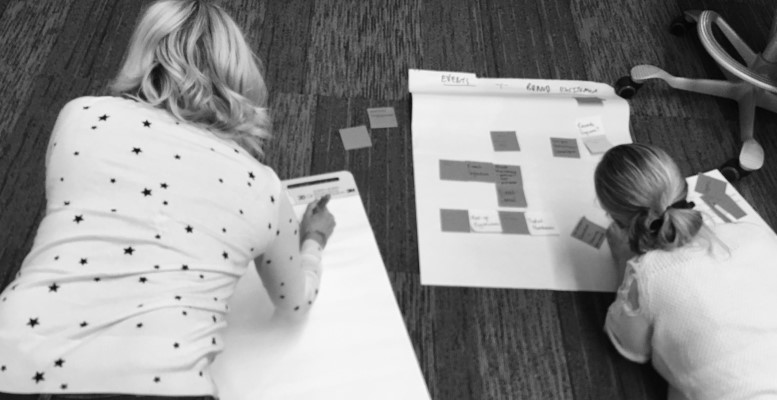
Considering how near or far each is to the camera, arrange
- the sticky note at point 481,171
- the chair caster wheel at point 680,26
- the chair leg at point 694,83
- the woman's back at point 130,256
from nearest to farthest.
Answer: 1. the woman's back at point 130,256
2. the sticky note at point 481,171
3. the chair leg at point 694,83
4. the chair caster wheel at point 680,26

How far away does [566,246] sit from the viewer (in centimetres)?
153

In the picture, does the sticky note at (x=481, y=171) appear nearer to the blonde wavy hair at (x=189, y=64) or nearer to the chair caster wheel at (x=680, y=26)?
the blonde wavy hair at (x=189, y=64)

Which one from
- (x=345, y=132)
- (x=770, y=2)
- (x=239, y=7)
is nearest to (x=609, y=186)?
(x=345, y=132)

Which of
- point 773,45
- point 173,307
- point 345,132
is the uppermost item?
A: point 173,307

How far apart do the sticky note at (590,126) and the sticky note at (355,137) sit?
1.83 feet

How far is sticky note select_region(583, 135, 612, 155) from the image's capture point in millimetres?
1723

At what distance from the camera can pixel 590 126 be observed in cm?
178

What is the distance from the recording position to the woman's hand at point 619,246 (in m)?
1.39

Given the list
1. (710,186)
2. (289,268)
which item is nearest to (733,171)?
(710,186)

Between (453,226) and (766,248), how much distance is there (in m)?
0.62

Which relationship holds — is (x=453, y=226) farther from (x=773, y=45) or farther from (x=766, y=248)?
(x=773, y=45)

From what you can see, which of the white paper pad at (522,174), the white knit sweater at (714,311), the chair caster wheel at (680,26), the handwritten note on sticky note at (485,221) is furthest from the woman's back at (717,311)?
the chair caster wheel at (680,26)

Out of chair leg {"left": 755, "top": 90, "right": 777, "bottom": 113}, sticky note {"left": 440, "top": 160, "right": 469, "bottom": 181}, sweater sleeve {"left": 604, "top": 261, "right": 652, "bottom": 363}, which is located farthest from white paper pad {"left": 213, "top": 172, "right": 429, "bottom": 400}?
chair leg {"left": 755, "top": 90, "right": 777, "bottom": 113}

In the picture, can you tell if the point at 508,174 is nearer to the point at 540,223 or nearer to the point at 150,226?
the point at 540,223
